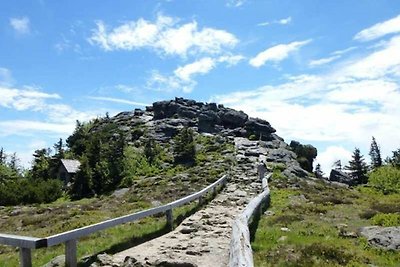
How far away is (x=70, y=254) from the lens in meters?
8.64

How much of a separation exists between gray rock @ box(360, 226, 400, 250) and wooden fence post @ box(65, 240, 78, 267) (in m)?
7.88

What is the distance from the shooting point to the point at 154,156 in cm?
5438

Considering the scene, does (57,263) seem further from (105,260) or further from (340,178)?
(340,178)

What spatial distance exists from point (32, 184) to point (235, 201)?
28.9m

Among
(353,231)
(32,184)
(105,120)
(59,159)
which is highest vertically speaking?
(105,120)

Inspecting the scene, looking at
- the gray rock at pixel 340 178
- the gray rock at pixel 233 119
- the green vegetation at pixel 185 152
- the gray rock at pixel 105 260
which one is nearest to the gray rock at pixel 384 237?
the gray rock at pixel 105 260

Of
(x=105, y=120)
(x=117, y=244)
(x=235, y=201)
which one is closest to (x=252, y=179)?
(x=235, y=201)

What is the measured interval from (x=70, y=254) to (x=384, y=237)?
8.54 m

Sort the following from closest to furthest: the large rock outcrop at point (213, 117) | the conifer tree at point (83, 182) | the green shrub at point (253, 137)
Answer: the conifer tree at point (83, 182)
the green shrub at point (253, 137)
the large rock outcrop at point (213, 117)

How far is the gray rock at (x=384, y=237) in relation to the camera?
1115 cm

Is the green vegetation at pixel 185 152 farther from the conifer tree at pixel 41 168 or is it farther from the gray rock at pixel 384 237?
the gray rock at pixel 384 237

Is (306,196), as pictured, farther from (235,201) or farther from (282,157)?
(282,157)

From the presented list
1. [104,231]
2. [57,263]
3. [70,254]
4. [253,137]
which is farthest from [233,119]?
[70,254]

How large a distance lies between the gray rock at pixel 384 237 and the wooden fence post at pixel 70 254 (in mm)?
7875
